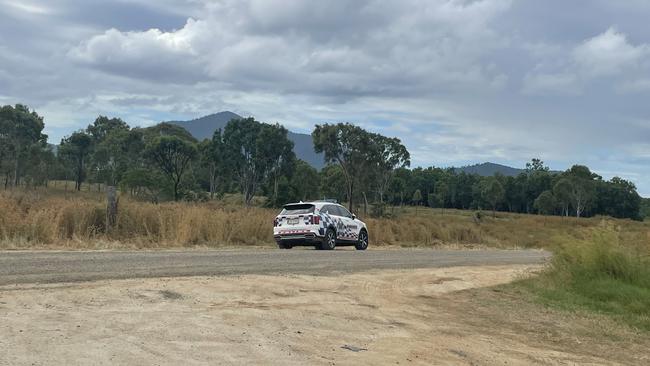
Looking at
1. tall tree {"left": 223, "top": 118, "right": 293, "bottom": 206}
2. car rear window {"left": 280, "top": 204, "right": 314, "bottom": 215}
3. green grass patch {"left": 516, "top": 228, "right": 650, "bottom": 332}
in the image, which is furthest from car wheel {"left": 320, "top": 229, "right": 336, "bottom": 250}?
tall tree {"left": 223, "top": 118, "right": 293, "bottom": 206}

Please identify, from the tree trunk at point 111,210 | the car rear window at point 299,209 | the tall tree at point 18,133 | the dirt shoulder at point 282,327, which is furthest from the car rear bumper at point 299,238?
the tall tree at point 18,133

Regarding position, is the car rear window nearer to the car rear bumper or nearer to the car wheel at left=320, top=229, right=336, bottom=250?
the car rear bumper

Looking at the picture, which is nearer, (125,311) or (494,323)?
(125,311)

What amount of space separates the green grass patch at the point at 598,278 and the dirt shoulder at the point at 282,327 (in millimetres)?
1234

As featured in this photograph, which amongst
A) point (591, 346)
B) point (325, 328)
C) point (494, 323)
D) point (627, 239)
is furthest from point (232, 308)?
point (627, 239)

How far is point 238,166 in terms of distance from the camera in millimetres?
79438

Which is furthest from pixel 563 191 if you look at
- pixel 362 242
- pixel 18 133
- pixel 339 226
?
pixel 339 226

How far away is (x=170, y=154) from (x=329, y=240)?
58351mm

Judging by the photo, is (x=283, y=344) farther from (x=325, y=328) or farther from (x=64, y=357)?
(x=64, y=357)

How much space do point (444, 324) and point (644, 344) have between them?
276cm

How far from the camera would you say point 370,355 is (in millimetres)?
6621

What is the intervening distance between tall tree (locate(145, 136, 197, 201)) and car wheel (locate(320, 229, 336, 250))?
55.7m

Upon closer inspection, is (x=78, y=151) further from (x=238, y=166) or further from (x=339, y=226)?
(x=339, y=226)

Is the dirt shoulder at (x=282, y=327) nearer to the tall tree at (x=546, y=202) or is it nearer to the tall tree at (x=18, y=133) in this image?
the tall tree at (x=18, y=133)
